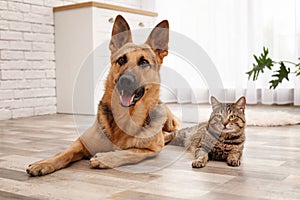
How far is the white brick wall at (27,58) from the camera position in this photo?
351cm

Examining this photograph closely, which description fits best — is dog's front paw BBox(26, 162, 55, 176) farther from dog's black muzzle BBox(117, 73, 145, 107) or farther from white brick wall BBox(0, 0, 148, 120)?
white brick wall BBox(0, 0, 148, 120)

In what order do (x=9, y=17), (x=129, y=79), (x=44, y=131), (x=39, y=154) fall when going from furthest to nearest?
(x=9, y=17), (x=44, y=131), (x=39, y=154), (x=129, y=79)

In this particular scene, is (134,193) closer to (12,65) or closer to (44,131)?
(44,131)

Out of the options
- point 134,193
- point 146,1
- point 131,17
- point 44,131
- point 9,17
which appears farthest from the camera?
point 146,1

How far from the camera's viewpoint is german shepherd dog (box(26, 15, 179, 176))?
1643mm

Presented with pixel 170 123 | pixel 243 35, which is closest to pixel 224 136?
pixel 170 123

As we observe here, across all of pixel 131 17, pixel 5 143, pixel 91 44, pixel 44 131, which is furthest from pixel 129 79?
pixel 131 17

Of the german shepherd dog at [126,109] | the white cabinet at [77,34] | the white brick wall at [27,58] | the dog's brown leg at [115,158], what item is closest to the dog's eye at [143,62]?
the german shepherd dog at [126,109]

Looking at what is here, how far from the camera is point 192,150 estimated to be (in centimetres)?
199

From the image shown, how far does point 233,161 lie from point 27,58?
2540 millimetres

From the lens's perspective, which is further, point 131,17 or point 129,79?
point 131,17

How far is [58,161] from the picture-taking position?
1641 millimetres

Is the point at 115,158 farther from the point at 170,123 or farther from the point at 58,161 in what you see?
the point at 170,123

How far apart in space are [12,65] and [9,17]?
1.35ft
